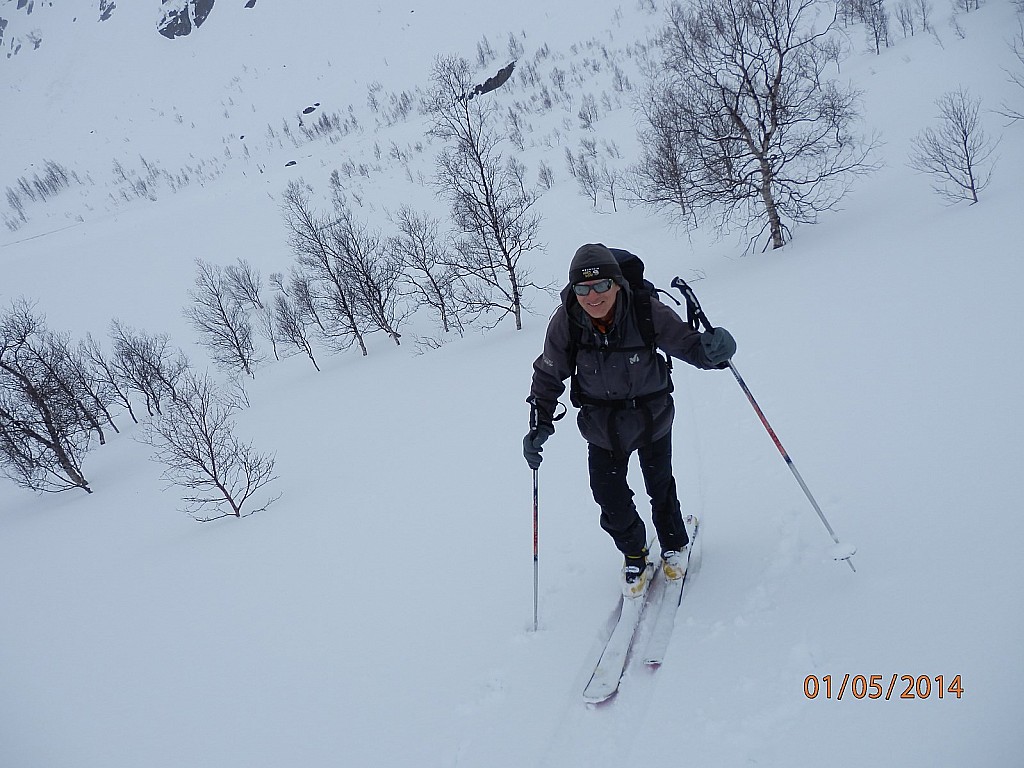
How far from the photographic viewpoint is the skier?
285 cm

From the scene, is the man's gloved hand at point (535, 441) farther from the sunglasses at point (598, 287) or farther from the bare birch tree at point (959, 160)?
the bare birch tree at point (959, 160)

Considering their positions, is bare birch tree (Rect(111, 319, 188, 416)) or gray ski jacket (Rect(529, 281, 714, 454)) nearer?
gray ski jacket (Rect(529, 281, 714, 454))

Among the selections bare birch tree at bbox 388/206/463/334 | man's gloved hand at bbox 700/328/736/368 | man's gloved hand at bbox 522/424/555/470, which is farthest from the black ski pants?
bare birch tree at bbox 388/206/463/334

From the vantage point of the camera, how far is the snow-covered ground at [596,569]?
8.57 feet

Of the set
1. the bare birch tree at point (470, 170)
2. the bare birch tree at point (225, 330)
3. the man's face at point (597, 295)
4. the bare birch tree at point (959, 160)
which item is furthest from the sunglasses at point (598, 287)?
the bare birch tree at point (225, 330)

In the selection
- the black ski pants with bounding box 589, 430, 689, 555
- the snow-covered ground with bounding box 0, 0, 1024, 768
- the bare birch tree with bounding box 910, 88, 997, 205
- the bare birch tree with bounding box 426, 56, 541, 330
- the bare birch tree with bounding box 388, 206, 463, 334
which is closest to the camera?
the snow-covered ground with bounding box 0, 0, 1024, 768

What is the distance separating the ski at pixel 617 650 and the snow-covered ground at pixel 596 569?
89 mm

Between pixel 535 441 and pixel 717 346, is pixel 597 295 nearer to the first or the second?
pixel 717 346

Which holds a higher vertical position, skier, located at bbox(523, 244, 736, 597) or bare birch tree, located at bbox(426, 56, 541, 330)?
bare birch tree, located at bbox(426, 56, 541, 330)

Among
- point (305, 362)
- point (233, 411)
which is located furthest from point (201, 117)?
point (233, 411)

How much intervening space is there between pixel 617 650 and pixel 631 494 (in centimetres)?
102

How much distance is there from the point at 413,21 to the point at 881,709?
363 feet

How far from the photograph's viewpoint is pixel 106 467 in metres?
22.3

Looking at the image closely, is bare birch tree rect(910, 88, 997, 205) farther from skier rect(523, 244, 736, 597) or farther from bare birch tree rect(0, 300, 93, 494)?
bare birch tree rect(0, 300, 93, 494)
